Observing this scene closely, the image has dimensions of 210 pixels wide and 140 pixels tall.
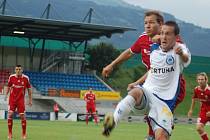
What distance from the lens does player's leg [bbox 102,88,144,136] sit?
27.9 feet

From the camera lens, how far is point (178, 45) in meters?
9.09

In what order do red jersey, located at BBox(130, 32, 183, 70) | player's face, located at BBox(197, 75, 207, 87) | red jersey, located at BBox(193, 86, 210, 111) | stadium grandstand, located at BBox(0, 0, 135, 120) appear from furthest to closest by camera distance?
stadium grandstand, located at BBox(0, 0, 135, 120) → red jersey, located at BBox(193, 86, 210, 111) → player's face, located at BBox(197, 75, 207, 87) → red jersey, located at BBox(130, 32, 183, 70)

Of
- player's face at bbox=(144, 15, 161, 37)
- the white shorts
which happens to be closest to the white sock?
the white shorts

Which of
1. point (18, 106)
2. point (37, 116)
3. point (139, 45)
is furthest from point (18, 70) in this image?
point (37, 116)

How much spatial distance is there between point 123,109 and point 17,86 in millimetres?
12155

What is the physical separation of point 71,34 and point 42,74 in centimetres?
466

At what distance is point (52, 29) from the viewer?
177 feet

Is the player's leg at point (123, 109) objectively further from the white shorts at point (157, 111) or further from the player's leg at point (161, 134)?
the player's leg at point (161, 134)

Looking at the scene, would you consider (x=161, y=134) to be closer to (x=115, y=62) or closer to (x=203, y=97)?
(x=115, y=62)

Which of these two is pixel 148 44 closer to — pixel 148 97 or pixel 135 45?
pixel 135 45

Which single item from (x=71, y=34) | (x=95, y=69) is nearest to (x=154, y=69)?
(x=71, y=34)

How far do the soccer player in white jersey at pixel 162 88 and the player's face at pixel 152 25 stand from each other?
576 mm

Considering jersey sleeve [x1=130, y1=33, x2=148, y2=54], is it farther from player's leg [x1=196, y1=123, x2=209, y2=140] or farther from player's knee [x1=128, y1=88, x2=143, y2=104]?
player's leg [x1=196, y1=123, x2=209, y2=140]

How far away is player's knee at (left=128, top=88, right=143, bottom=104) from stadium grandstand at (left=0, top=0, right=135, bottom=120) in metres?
40.0
